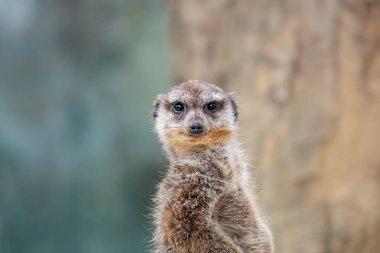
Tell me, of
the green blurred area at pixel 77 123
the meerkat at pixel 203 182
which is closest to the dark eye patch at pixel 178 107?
the meerkat at pixel 203 182

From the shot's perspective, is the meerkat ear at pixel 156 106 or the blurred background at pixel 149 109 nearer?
the meerkat ear at pixel 156 106

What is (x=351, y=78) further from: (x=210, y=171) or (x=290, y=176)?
(x=210, y=171)

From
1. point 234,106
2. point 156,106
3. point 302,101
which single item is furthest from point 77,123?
point 234,106

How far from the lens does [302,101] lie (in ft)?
19.5

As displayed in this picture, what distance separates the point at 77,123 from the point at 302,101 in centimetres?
198

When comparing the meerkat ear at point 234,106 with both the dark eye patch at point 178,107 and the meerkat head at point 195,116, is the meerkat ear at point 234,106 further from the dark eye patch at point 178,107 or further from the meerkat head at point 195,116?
the dark eye patch at point 178,107

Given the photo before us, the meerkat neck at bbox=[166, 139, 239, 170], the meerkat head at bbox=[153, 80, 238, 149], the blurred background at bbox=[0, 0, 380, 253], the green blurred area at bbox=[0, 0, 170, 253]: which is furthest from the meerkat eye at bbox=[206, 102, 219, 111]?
the green blurred area at bbox=[0, 0, 170, 253]

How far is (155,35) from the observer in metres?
7.70

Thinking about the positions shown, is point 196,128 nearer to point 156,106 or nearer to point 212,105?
point 212,105

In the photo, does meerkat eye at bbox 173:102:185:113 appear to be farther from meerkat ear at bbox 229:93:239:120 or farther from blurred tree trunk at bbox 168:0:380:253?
blurred tree trunk at bbox 168:0:380:253

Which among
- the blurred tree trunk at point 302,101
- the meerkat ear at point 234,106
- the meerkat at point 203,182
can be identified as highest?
the blurred tree trunk at point 302,101

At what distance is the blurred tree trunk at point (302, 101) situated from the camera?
584cm

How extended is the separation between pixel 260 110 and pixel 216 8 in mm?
614

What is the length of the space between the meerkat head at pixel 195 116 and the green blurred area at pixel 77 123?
3.61m
